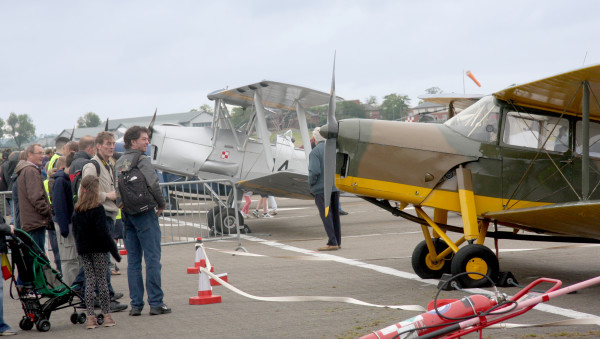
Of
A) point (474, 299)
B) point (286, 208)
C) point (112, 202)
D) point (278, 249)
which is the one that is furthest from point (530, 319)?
point (286, 208)

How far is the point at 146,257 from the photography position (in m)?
7.10

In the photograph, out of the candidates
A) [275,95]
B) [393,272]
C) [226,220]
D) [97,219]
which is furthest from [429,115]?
[97,219]

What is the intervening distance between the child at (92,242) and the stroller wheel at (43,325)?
0.38 metres

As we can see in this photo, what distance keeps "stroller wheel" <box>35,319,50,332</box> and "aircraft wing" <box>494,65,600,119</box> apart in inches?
215

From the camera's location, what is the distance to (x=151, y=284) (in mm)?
7031

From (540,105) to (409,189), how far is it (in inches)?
73.5

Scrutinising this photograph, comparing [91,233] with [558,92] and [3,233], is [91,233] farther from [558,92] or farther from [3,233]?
[558,92]

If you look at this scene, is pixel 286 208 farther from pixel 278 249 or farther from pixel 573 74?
pixel 573 74

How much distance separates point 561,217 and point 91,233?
4844 mm

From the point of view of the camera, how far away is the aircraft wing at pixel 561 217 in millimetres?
6848

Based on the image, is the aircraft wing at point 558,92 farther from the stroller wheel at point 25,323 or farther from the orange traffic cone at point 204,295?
the stroller wheel at point 25,323

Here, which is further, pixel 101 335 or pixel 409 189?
pixel 409 189

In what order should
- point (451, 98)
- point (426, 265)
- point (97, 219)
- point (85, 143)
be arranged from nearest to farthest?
point (97, 219), point (85, 143), point (426, 265), point (451, 98)

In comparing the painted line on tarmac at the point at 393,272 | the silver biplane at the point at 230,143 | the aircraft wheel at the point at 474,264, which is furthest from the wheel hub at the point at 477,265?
the silver biplane at the point at 230,143
